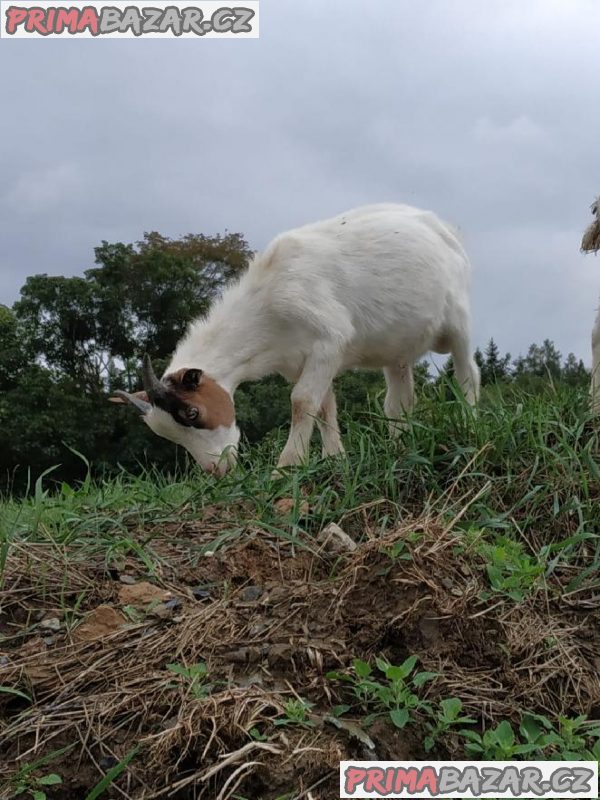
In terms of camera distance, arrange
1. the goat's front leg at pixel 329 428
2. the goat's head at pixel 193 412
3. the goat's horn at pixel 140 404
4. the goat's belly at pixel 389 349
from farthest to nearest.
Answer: the goat's belly at pixel 389 349, the goat's horn at pixel 140 404, the goat's head at pixel 193 412, the goat's front leg at pixel 329 428

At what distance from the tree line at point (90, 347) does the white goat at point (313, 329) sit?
14.2 metres

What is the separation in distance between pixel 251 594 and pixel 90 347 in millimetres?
22716

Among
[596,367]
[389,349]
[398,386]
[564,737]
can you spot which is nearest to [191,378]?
[389,349]

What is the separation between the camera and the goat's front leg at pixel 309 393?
530cm

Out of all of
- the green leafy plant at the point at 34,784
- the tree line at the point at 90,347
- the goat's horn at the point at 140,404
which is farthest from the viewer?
the tree line at the point at 90,347

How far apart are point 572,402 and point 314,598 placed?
2.48 meters

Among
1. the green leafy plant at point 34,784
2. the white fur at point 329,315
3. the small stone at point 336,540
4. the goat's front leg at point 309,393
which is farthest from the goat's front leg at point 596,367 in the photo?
the green leafy plant at point 34,784

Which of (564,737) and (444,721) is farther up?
(444,721)

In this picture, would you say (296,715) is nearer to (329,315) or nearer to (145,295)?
(329,315)

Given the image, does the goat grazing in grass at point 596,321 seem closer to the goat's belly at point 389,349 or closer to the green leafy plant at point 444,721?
the goat's belly at point 389,349

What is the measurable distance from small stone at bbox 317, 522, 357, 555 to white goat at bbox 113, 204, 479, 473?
1.58m

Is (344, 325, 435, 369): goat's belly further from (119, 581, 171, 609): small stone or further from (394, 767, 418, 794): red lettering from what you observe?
(394, 767, 418, 794): red lettering

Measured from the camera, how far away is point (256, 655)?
2.68 m

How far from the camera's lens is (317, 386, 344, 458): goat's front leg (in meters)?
5.43
